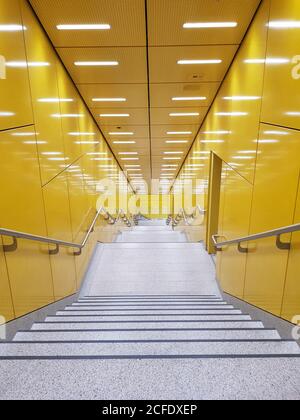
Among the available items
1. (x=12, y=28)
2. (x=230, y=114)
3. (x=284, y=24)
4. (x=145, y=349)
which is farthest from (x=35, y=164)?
(x=230, y=114)

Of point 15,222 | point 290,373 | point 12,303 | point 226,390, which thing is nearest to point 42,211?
point 15,222

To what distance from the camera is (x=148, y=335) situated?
2393 mm

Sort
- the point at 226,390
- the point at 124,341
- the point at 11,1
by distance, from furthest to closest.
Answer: the point at 11,1, the point at 124,341, the point at 226,390

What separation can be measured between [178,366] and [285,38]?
2.85m

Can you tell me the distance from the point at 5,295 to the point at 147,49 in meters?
3.61

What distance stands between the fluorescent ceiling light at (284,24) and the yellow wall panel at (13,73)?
2.55 metres

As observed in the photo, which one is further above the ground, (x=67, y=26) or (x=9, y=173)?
(x=67, y=26)

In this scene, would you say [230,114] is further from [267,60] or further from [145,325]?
[145,325]

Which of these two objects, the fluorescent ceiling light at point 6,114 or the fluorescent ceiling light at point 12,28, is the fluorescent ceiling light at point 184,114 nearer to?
the fluorescent ceiling light at point 12,28

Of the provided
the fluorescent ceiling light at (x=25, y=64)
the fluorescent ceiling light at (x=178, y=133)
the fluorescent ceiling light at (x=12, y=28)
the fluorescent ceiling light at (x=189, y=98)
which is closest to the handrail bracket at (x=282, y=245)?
the fluorescent ceiling light at (x=25, y=64)

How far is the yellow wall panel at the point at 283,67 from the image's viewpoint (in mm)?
2275

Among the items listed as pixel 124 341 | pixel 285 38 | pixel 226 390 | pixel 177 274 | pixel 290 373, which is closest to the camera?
pixel 226 390

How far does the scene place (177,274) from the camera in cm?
556

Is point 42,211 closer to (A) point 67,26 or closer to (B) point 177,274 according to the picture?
(A) point 67,26
